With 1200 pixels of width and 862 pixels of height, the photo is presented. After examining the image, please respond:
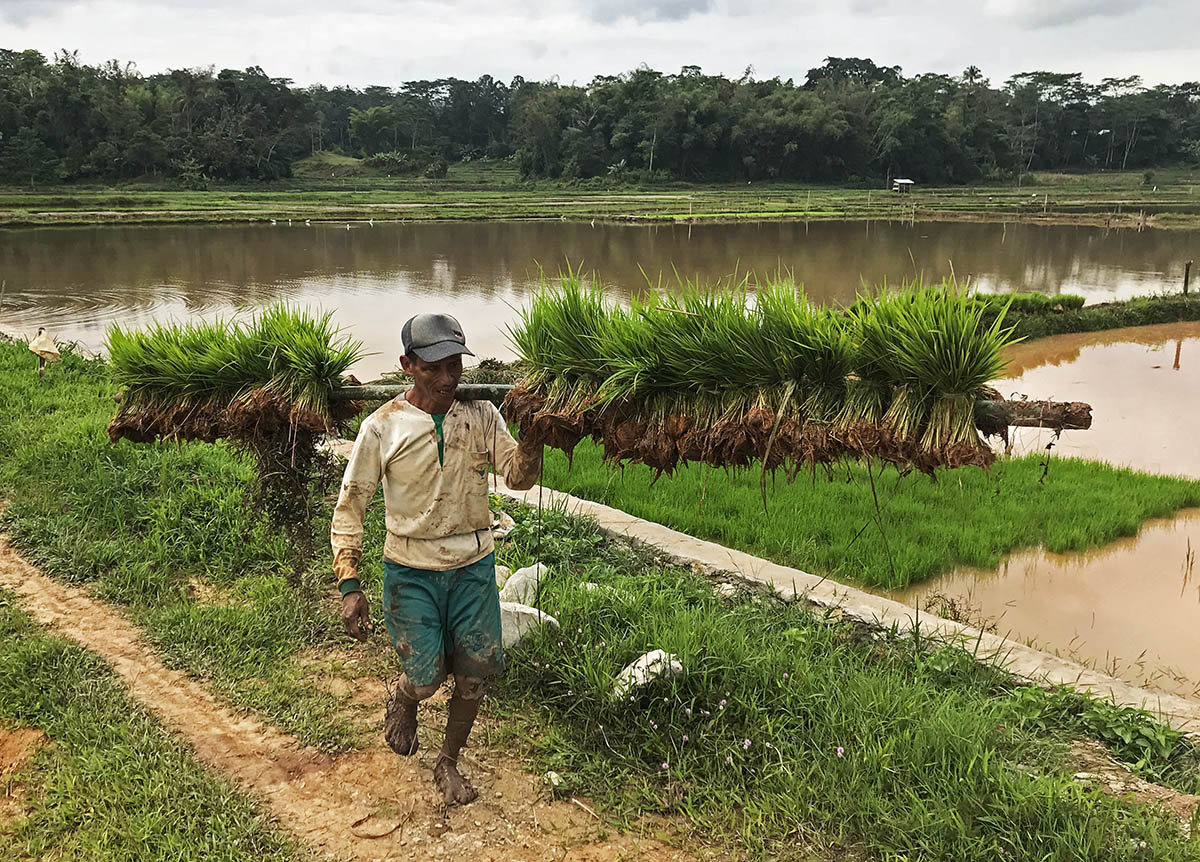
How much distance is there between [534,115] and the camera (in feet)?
192

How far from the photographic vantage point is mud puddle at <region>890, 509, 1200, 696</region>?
4676mm

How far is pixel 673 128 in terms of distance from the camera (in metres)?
56.7

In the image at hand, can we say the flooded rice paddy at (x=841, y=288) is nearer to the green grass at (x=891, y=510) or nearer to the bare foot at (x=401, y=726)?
the green grass at (x=891, y=510)

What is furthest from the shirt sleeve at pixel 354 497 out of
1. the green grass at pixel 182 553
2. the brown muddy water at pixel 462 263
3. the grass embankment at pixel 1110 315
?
the grass embankment at pixel 1110 315

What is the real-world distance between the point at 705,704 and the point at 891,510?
362cm

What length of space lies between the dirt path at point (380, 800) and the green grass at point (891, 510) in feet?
7.51

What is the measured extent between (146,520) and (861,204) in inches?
1680

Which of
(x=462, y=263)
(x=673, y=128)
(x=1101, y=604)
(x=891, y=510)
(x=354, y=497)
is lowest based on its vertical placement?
(x=1101, y=604)

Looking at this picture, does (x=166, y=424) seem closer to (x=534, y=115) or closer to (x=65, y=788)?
(x=65, y=788)

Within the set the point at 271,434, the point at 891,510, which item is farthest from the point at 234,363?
the point at 891,510

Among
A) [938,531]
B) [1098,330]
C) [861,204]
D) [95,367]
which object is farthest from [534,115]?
[938,531]

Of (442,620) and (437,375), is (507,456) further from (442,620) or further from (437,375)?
(442,620)

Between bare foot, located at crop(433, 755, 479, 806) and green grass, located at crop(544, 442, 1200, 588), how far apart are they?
2.31m

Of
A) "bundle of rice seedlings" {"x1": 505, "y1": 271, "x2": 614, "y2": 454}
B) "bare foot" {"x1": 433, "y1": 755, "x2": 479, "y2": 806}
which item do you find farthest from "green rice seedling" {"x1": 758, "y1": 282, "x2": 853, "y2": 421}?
"bare foot" {"x1": 433, "y1": 755, "x2": 479, "y2": 806}
